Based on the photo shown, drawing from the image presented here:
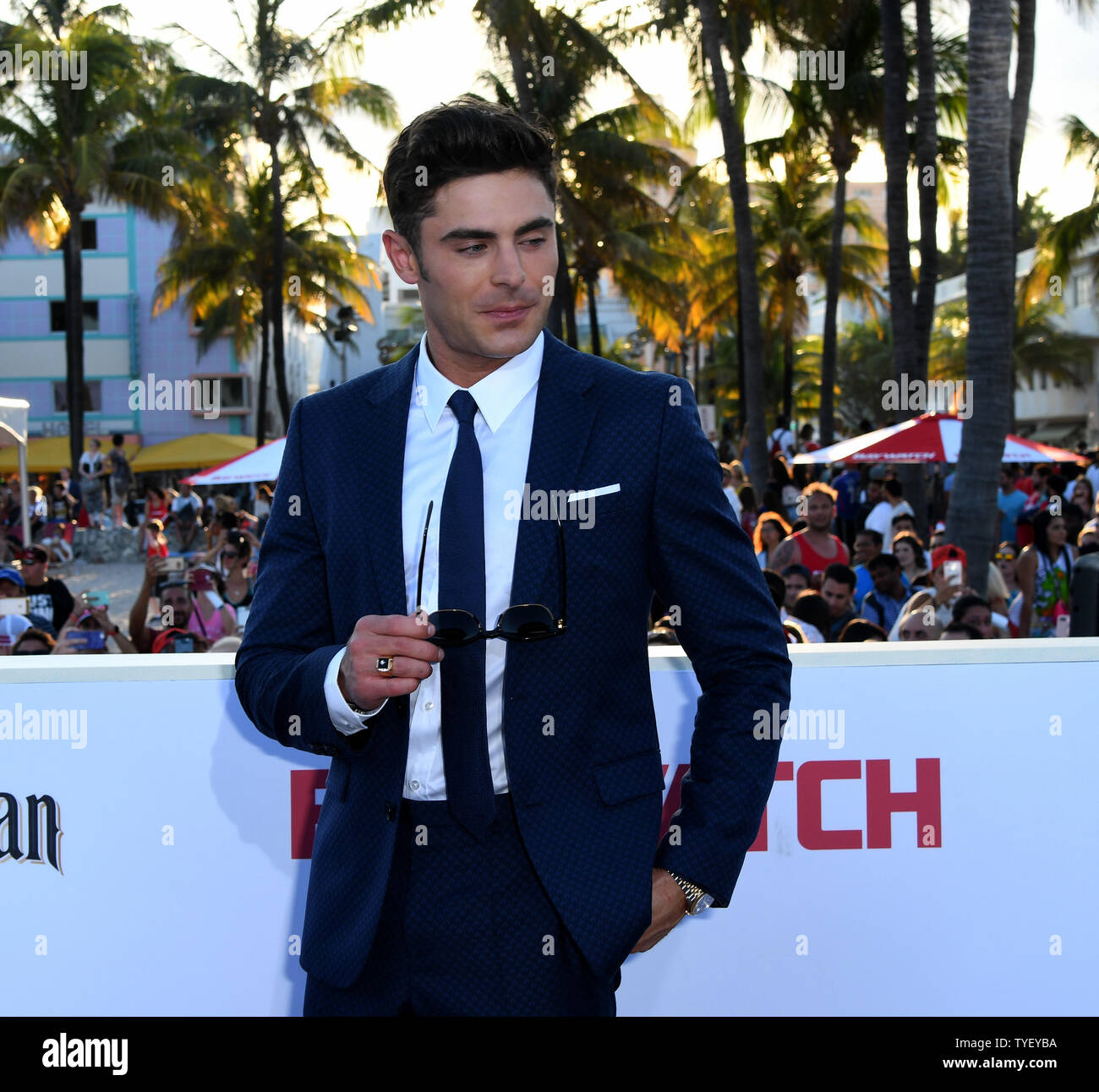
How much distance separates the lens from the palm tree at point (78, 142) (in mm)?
26250

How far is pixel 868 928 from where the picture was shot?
3.26 metres

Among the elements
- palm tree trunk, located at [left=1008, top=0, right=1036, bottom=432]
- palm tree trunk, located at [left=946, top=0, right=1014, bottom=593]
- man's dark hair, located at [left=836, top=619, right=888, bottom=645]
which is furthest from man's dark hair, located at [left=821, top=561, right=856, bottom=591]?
palm tree trunk, located at [left=1008, top=0, right=1036, bottom=432]

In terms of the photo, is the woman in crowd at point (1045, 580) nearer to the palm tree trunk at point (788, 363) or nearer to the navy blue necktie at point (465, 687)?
the navy blue necktie at point (465, 687)

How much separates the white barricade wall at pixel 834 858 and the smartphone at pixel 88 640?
456 centimetres

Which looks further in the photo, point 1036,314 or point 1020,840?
point 1036,314

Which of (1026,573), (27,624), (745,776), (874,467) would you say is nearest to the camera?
(745,776)

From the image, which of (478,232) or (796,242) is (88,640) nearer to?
(478,232)

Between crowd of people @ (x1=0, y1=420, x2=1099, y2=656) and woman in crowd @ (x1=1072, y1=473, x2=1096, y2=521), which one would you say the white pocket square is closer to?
crowd of people @ (x1=0, y1=420, x2=1099, y2=656)

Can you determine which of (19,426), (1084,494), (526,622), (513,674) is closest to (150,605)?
(19,426)

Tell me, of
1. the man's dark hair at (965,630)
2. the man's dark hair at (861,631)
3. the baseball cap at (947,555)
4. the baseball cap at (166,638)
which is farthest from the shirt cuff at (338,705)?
the baseball cap at (947,555)
